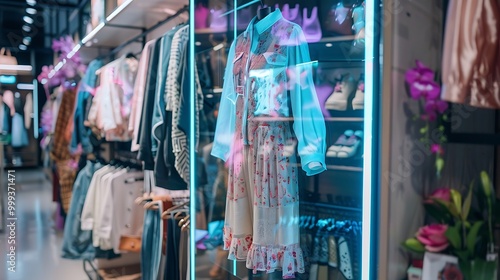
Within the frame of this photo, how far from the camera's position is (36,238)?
267 centimetres

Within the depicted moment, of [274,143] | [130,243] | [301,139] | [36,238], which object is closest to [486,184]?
[301,139]

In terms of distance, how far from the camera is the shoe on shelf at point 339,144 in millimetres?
1297

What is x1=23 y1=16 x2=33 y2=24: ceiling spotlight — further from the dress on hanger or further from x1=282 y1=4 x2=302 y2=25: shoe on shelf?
x1=282 y1=4 x2=302 y2=25: shoe on shelf

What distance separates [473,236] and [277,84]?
798 millimetres

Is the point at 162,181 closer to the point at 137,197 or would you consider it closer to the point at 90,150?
the point at 137,197

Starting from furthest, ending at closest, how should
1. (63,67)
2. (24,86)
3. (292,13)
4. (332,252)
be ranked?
(63,67)
(24,86)
(292,13)
(332,252)

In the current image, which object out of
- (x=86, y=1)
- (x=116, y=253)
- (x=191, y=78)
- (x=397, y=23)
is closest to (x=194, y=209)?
(x=191, y=78)

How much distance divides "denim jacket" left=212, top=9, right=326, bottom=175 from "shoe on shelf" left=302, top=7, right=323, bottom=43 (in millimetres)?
24

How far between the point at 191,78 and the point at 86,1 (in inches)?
50.9

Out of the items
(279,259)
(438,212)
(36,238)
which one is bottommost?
(36,238)

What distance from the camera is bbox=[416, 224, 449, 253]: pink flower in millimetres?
1002

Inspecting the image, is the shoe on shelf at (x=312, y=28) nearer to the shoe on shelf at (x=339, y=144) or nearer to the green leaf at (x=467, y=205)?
the shoe on shelf at (x=339, y=144)

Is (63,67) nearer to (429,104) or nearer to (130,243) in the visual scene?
(130,243)

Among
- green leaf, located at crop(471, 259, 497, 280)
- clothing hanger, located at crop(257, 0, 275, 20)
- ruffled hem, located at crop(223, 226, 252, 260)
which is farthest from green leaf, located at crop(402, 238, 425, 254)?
clothing hanger, located at crop(257, 0, 275, 20)
